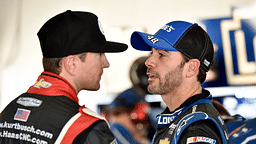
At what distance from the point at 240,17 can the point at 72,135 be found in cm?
206

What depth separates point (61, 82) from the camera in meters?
0.87

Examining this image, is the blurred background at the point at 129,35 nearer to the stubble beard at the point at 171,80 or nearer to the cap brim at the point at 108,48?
the stubble beard at the point at 171,80

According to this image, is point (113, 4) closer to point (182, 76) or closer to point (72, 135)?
point (182, 76)

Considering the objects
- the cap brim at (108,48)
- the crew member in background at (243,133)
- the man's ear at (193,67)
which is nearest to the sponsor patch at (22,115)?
the cap brim at (108,48)

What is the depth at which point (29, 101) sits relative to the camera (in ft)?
2.76

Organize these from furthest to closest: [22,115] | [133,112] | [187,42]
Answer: [133,112]
[187,42]
[22,115]

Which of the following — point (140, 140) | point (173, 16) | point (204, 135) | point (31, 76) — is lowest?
point (140, 140)

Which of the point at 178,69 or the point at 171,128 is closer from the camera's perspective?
the point at 171,128

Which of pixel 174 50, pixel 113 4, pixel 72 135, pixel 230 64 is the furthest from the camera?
pixel 113 4

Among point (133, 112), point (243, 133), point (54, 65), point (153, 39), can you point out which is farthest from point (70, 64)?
point (133, 112)

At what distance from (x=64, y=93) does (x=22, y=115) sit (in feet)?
0.43

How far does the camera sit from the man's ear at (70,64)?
90cm

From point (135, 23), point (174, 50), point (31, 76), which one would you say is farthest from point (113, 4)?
point (174, 50)

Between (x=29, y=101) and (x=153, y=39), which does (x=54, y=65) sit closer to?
(x=29, y=101)
